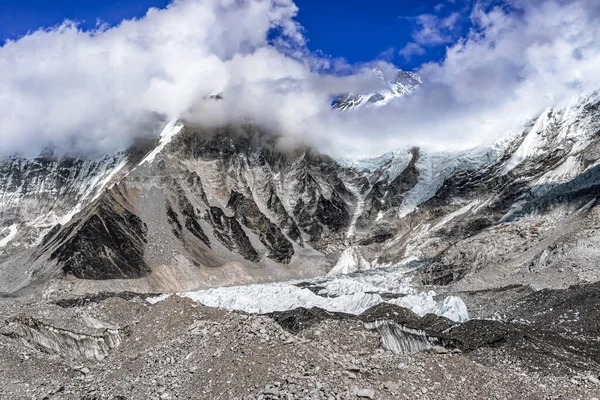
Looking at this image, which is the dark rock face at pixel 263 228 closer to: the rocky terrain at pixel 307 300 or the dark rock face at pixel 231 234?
the rocky terrain at pixel 307 300

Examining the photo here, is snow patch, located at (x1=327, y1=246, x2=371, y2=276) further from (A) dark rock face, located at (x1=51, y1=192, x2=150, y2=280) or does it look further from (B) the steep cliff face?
(A) dark rock face, located at (x1=51, y1=192, x2=150, y2=280)

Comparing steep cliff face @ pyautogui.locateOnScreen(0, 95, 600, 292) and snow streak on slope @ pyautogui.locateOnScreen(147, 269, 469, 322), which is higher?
steep cliff face @ pyautogui.locateOnScreen(0, 95, 600, 292)

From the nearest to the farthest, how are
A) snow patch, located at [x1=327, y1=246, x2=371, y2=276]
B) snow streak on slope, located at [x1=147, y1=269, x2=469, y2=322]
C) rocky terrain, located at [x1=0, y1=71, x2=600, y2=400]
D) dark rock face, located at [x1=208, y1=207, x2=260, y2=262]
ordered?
1. rocky terrain, located at [x1=0, y1=71, x2=600, y2=400]
2. snow streak on slope, located at [x1=147, y1=269, x2=469, y2=322]
3. dark rock face, located at [x1=208, y1=207, x2=260, y2=262]
4. snow patch, located at [x1=327, y1=246, x2=371, y2=276]

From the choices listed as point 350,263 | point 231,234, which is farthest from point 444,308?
point 231,234

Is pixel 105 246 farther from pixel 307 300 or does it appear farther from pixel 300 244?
pixel 300 244

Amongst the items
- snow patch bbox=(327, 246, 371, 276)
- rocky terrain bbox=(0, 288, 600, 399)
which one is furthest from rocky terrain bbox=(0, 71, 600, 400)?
snow patch bbox=(327, 246, 371, 276)

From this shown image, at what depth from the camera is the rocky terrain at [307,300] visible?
25281 millimetres

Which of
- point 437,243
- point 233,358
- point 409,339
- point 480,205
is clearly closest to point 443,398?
point 233,358

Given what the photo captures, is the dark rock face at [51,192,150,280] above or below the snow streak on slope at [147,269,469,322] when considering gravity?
above

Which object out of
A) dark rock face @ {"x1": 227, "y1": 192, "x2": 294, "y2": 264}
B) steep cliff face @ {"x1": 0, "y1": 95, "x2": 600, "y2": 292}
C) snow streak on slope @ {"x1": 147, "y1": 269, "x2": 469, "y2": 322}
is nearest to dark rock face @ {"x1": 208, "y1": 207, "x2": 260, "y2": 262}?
steep cliff face @ {"x1": 0, "y1": 95, "x2": 600, "y2": 292}

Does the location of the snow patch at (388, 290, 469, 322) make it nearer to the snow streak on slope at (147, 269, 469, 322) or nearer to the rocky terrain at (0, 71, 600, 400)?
the snow streak on slope at (147, 269, 469, 322)

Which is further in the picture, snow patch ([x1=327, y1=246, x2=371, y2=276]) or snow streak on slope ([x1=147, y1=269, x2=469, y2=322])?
snow patch ([x1=327, y1=246, x2=371, y2=276])

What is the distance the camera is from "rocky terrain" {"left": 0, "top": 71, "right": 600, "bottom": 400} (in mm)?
25281

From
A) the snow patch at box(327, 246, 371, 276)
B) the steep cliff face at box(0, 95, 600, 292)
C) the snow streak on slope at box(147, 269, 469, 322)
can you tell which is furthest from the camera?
the snow patch at box(327, 246, 371, 276)
